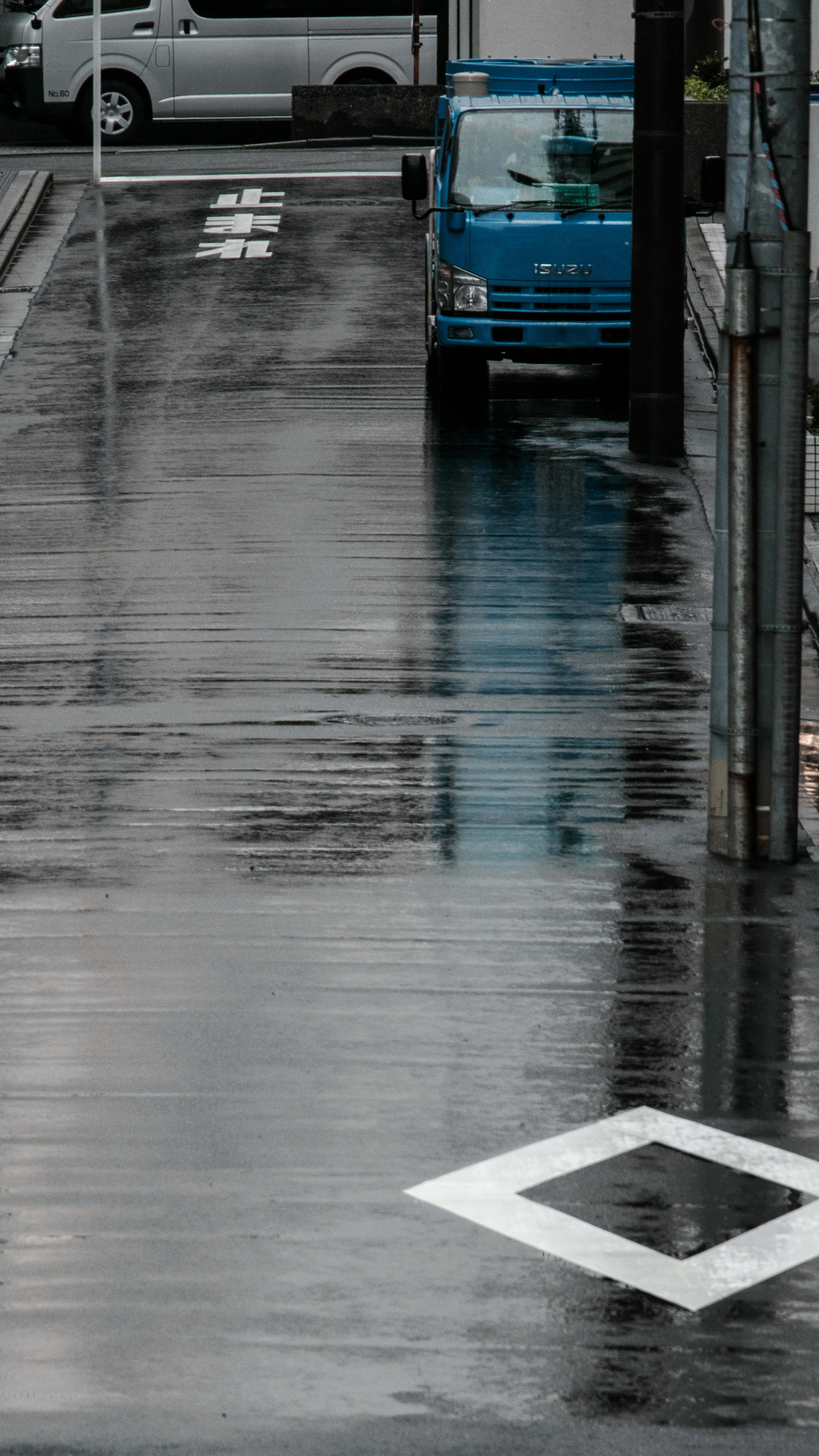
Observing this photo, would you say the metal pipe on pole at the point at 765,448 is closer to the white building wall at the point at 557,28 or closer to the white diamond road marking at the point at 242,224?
the white diamond road marking at the point at 242,224

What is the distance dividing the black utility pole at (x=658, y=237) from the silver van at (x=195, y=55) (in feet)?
47.7

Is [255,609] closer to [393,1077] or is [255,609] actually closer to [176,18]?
[393,1077]

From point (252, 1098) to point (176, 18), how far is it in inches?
1005

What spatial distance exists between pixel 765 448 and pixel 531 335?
979 cm

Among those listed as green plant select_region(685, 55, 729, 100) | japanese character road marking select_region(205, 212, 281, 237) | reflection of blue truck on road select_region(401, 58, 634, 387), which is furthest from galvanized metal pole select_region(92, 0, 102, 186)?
reflection of blue truck on road select_region(401, 58, 634, 387)

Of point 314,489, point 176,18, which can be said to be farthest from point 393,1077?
point 176,18

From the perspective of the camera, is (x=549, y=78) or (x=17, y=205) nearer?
(x=549, y=78)

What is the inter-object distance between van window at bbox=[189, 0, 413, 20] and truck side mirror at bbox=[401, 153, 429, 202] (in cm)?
1241

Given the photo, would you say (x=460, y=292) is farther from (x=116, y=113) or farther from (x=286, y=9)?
(x=116, y=113)

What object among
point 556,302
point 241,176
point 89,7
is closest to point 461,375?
point 556,302

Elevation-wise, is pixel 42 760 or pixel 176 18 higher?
pixel 176 18

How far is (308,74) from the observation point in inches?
1178

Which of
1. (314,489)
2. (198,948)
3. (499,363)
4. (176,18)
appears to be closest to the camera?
(198,948)

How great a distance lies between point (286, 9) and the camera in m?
29.1
